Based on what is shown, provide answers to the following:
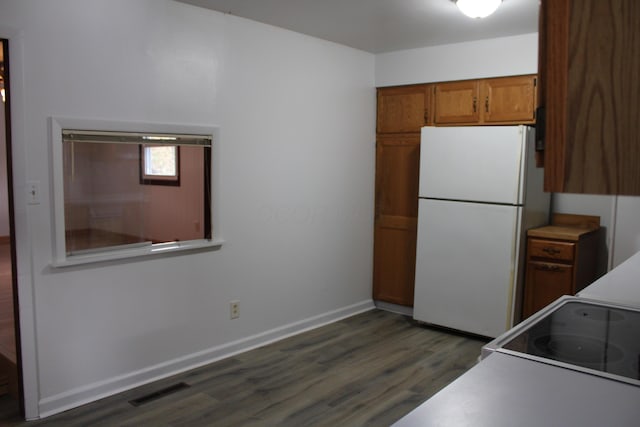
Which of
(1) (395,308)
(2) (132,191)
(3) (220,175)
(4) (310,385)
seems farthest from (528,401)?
(1) (395,308)

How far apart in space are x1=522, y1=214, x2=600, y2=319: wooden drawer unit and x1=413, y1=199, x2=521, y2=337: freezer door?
0.52 feet

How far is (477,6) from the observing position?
287cm

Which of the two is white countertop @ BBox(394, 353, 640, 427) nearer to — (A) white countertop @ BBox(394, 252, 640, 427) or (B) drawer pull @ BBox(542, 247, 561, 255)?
(A) white countertop @ BBox(394, 252, 640, 427)

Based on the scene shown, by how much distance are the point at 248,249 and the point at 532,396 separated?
8.92 ft

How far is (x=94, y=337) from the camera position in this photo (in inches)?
110

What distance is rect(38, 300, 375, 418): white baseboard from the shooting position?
270 cm

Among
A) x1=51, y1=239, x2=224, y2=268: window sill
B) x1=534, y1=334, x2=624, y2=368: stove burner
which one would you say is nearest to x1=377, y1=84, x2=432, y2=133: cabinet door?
x1=51, y1=239, x2=224, y2=268: window sill

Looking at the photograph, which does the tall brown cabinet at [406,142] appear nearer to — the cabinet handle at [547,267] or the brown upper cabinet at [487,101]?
the brown upper cabinet at [487,101]

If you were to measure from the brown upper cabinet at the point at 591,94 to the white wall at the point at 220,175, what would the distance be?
251cm

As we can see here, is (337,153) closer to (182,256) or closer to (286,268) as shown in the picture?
(286,268)

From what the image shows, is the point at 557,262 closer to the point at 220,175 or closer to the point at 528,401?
the point at 220,175

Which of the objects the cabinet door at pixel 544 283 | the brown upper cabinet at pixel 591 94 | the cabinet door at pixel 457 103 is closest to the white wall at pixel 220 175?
the cabinet door at pixel 457 103

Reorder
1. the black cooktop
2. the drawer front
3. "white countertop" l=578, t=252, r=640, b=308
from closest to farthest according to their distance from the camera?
the black cooktop → "white countertop" l=578, t=252, r=640, b=308 → the drawer front

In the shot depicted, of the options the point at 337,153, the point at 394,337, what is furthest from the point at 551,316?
the point at 337,153
